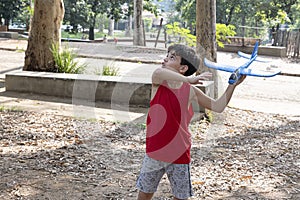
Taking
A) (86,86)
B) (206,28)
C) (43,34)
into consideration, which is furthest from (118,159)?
(43,34)

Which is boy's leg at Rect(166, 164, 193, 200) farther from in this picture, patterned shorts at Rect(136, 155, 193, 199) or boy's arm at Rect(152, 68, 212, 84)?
boy's arm at Rect(152, 68, 212, 84)

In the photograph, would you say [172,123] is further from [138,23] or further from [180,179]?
[138,23]

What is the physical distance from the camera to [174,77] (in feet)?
9.39

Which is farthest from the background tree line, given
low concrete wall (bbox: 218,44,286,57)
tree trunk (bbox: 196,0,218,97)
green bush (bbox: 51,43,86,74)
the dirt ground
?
the dirt ground

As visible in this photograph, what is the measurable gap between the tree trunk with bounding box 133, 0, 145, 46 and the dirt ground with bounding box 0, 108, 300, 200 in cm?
1664

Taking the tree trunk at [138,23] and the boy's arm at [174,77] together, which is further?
the tree trunk at [138,23]

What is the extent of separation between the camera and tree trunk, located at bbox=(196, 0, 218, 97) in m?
7.92

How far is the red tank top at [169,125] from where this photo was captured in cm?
295

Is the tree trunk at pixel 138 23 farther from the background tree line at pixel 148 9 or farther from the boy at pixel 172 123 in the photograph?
the boy at pixel 172 123

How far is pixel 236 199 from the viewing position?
4078mm

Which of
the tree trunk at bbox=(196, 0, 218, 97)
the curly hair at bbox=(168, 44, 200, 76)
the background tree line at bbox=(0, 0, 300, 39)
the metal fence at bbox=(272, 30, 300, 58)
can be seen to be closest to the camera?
the curly hair at bbox=(168, 44, 200, 76)

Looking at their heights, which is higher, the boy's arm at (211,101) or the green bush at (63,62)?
the boy's arm at (211,101)

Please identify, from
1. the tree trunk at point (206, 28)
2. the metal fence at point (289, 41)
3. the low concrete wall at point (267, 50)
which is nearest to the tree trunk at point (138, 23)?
the low concrete wall at point (267, 50)

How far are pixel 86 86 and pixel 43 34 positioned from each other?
6.05 ft
